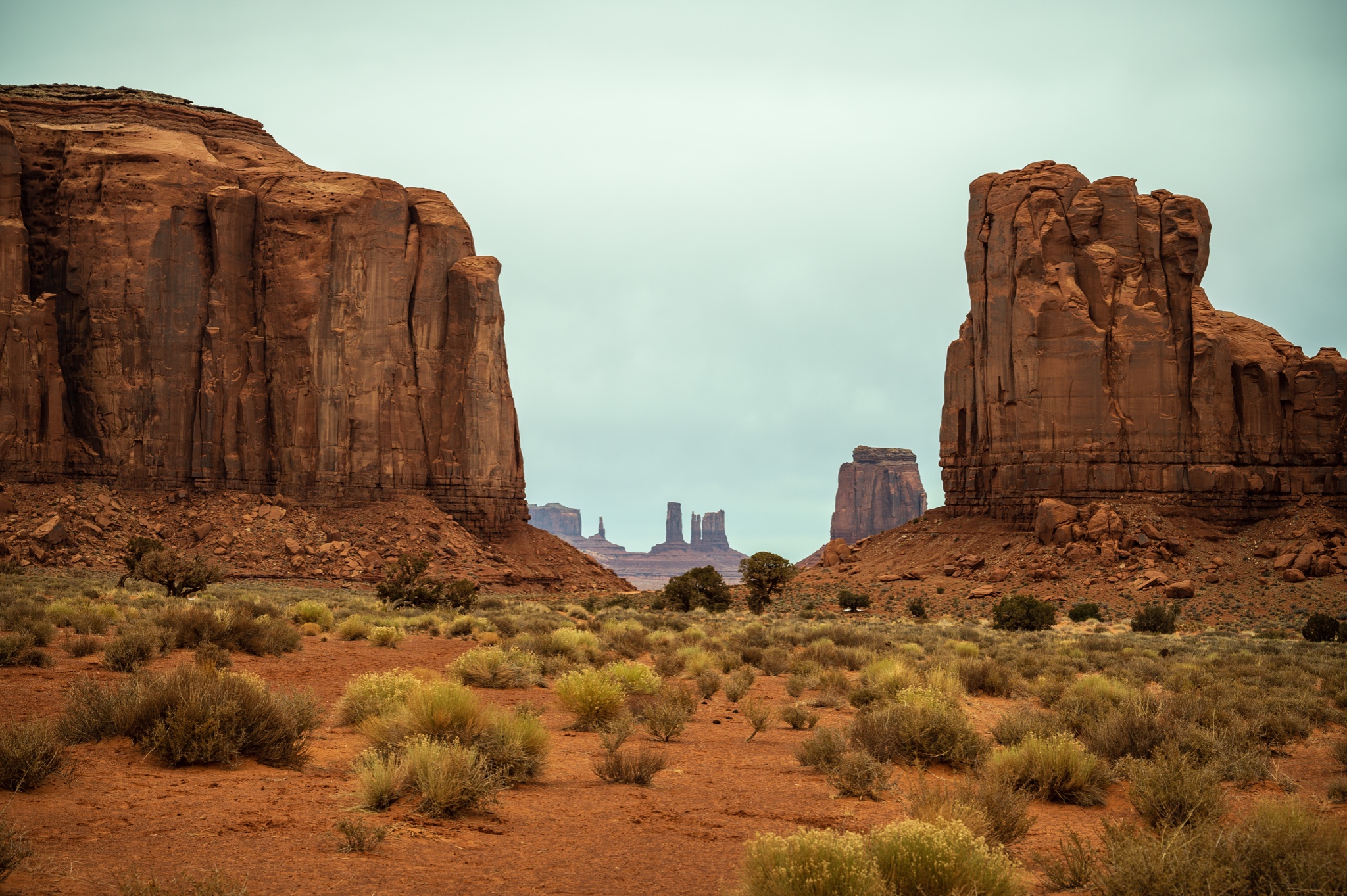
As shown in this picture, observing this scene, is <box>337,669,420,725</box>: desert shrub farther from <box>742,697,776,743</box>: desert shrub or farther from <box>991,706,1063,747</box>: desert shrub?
<box>991,706,1063,747</box>: desert shrub

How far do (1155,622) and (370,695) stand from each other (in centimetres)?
3104

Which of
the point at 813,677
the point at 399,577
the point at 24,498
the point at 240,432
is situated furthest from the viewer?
the point at 240,432

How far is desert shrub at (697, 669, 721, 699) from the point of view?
1595 cm

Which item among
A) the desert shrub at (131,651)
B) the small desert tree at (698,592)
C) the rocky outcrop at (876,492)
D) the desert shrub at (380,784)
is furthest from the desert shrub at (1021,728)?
the rocky outcrop at (876,492)

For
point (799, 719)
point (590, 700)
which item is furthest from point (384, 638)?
point (799, 719)

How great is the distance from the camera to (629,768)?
373 inches

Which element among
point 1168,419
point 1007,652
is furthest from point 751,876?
point 1168,419

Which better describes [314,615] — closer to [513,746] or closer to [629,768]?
[513,746]

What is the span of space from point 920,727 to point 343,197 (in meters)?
54.8

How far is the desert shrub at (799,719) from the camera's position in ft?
43.7

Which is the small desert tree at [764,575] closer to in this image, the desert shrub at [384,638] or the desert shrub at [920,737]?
the desert shrub at [384,638]

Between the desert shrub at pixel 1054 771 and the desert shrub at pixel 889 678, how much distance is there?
196 inches

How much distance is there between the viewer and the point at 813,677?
17.2 meters

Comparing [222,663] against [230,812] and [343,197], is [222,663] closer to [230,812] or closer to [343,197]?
[230,812]
